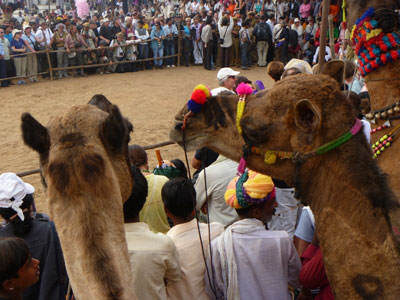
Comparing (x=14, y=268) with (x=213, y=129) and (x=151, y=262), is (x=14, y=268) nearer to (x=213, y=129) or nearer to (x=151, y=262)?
(x=151, y=262)

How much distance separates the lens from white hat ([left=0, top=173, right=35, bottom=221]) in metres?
3.45

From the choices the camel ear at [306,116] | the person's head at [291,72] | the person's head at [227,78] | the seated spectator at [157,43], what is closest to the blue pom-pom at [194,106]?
the camel ear at [306,116]

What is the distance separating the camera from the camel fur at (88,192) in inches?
72.2

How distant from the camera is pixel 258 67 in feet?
73.6

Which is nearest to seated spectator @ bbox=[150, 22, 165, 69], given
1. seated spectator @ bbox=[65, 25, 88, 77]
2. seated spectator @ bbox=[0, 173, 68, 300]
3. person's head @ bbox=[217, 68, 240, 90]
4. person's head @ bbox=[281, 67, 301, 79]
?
seated spectator @ bbox=[65, 25, 88, 77]

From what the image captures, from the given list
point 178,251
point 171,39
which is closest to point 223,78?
point 178,251

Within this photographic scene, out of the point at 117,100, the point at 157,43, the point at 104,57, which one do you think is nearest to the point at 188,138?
the point at 117,100

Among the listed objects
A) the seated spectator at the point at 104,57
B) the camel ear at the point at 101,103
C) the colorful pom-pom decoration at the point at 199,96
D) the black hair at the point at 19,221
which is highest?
the colorful pom-pom decoration at the point at 199,96

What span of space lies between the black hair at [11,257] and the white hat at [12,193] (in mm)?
511

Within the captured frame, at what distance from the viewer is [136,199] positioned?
3.46 m

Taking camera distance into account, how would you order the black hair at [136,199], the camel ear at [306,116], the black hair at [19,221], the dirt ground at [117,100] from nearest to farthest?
the camel ear at [306,116], the black hair at [136,199], the black hair at [19,221], the dirt ground at [117,100]

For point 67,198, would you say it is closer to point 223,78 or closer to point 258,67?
point 223,78

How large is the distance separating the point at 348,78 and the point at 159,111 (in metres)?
8.04

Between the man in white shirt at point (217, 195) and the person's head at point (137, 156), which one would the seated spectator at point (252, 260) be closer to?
the man in white shirt at point (217, 195)
